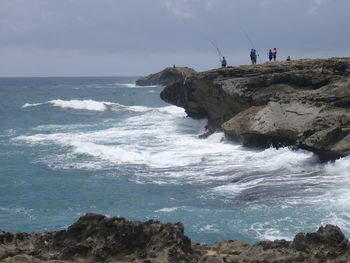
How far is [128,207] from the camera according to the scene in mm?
16234

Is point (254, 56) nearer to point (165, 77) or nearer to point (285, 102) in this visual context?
point (285, 102)

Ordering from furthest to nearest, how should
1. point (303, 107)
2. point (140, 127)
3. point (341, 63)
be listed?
1. point (140, 127)
2. point (341, 63)
3. point (303, 107)

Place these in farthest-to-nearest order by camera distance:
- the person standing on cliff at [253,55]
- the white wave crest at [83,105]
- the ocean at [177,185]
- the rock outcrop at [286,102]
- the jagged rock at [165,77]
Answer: the jagged rock at [165,77]
the white wave crest at [83,105]
the person standing on cliff at [253,55]
the rock outcrop at [286,102]
the ocean at [177,185]

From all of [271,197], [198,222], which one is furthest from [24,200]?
[271,197]

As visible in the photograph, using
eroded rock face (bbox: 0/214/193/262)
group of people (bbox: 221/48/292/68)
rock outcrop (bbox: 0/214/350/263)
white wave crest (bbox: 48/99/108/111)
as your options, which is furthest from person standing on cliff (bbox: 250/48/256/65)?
white wave crest (bbox: 48/99/108/111)

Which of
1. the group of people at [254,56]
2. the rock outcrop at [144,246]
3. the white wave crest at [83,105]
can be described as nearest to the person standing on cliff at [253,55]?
the group of people at [254,56]

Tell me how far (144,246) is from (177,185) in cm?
1055

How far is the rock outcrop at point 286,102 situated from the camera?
67.1 ft

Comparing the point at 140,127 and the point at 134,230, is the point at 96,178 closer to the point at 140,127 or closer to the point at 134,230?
the point at 134,230

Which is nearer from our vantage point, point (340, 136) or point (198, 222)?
point (198, 222)

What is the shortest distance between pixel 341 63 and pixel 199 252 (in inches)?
740

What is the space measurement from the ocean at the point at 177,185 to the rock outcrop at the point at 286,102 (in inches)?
32.5

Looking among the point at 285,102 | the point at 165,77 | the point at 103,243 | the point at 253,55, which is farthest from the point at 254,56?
the point at 165,77

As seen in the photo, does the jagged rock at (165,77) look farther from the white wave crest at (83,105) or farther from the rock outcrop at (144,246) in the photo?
the rock outcrop at (144,246)
